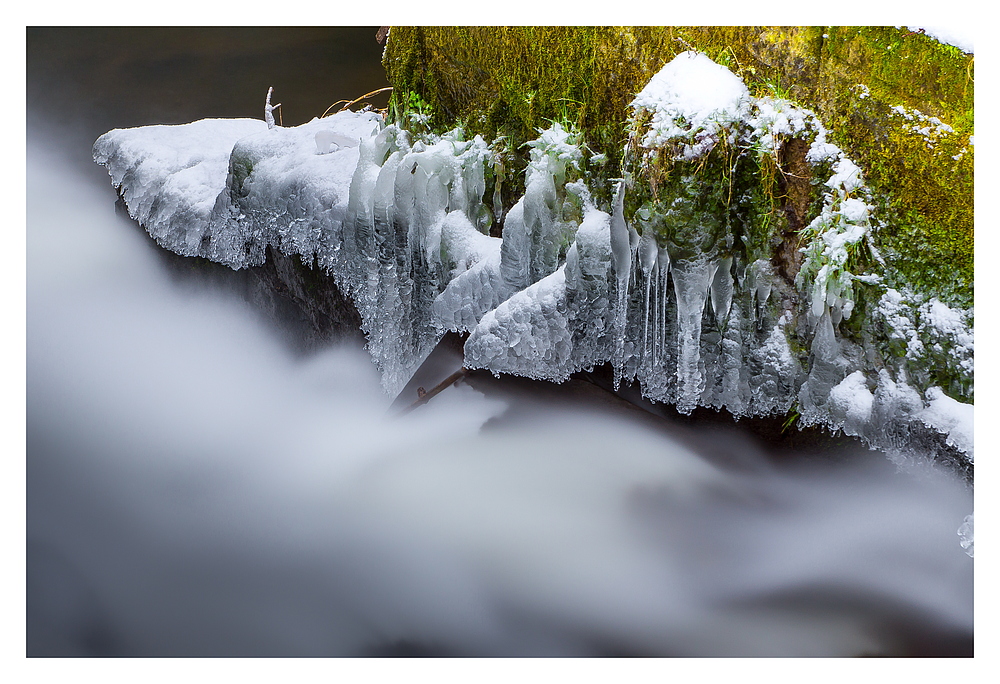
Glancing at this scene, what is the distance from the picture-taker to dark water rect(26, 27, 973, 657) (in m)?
2.09

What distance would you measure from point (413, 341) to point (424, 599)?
0.76 metres

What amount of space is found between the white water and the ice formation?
0.68 feet

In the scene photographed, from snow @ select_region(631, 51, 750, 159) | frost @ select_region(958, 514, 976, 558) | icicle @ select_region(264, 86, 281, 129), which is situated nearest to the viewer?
snow @ select_region(631, 51, 750, 159)

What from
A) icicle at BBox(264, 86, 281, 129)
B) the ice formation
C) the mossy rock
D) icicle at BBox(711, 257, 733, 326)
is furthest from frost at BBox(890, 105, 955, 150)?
icicle at BBox(264, 86, 281, 129)

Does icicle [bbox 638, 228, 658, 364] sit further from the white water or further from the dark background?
the dark background

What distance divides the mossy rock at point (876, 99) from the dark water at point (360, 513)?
1.95 feet

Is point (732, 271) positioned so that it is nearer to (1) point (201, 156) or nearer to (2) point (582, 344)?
(2) point (582, 344)

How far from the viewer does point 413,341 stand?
→ 225 cm

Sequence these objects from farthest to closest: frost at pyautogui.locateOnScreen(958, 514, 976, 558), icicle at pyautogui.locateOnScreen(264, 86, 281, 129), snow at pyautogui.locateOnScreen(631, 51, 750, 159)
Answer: icicle at pyautogui.locateOnScreen(264, 86, 281, 129), frost at pyautogui.locateOnScreen(958, 514, 976, 558), snow at pyautogui.locateOnScreen(631, 51, 750, 159)

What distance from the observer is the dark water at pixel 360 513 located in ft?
6.84

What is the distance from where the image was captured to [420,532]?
2131 mm

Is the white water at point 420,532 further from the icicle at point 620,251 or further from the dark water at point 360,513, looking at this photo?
the icicle at point 620,251

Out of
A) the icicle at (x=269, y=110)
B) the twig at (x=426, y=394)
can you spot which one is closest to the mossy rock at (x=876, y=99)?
the twig at (x=426, y=394)
